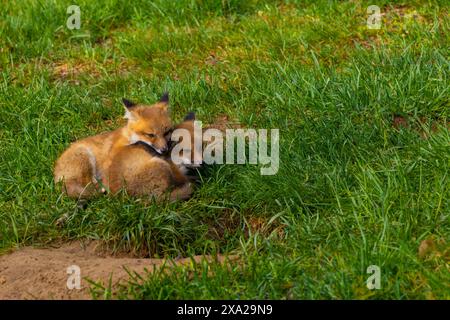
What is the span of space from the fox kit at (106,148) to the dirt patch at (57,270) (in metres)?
0.81

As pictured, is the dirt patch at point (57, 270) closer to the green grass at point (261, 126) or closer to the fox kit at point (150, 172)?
the green grass at point (261, 126)

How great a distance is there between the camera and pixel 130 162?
6863 mm

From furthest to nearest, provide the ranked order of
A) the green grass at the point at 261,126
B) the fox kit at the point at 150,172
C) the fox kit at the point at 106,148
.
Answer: the fox kit at the point at 106,148 → the fox kit at the point at 150,172 → the green grass at the point at 261,126

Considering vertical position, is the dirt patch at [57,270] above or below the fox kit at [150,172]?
below

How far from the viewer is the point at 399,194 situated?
20.3 feet

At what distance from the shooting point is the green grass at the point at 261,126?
5609 millimetres

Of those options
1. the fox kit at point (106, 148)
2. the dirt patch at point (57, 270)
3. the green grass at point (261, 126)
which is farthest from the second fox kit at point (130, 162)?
the dirt patch at point (57, 270)

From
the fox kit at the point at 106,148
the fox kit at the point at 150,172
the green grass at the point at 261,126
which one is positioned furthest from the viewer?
the fox kit at the point at 106,148

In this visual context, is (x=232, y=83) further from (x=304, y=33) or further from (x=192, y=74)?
(x=304, y=33)

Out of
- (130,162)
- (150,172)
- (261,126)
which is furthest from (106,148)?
(261,126)

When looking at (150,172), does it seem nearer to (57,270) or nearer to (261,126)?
(57,270)
